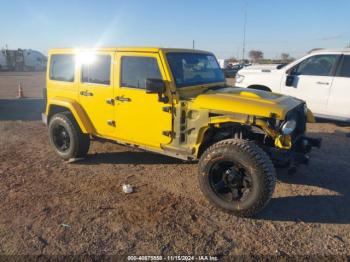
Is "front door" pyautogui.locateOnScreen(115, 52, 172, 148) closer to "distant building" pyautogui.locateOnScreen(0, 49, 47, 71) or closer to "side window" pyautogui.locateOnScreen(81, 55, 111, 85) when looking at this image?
"side window" pyautogui.locateOnScreen(81, 55, 111, 85)

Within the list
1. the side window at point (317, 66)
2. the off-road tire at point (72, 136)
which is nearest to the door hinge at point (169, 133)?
the off-road tire at point (72, 136)

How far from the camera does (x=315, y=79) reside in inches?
306

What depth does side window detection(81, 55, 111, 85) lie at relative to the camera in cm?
488

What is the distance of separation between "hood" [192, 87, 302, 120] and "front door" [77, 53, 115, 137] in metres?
1.55

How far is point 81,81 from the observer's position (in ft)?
17.2

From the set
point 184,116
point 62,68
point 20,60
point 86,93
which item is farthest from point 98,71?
point 20,60

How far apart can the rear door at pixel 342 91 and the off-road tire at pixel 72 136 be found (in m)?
5.81

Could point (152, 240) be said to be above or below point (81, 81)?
below

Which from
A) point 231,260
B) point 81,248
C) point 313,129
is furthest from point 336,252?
point 313,129

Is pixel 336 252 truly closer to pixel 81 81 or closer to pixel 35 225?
pixel 35 225

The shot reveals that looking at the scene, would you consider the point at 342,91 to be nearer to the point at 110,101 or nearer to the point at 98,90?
the point at 110,101

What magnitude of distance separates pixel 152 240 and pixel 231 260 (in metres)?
0.82

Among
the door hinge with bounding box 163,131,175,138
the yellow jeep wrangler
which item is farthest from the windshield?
the door hinge with bounding box 163,131,175,138

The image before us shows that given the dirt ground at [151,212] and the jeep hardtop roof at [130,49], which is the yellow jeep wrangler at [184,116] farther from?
the dirt ground at [151,212]
